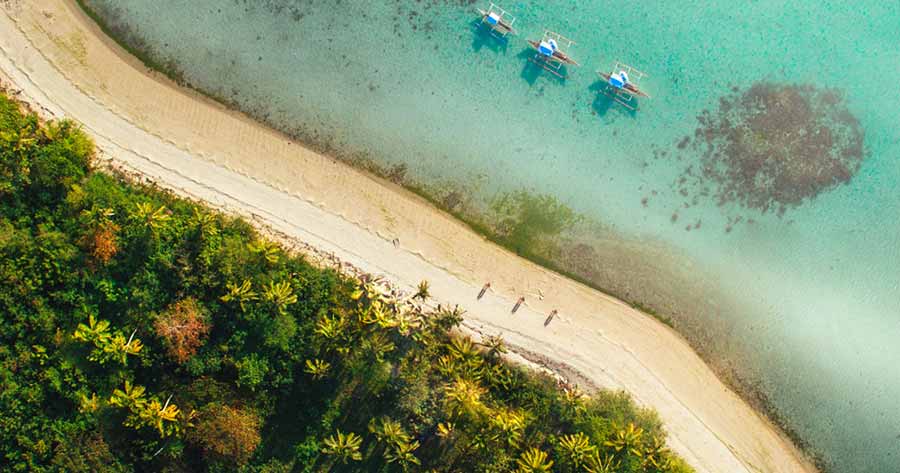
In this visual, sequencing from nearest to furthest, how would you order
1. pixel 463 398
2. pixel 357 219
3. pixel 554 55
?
pixel 463 398 < pixel 357 219 < pixel 554 55

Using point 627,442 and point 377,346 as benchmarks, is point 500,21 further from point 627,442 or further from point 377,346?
point 627,442

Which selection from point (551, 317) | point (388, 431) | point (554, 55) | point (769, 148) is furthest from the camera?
point (769, 148)

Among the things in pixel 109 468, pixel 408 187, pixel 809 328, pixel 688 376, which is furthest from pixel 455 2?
pixel 109 468

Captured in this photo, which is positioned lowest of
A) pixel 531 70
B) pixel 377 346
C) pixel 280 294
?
pixel 377 346

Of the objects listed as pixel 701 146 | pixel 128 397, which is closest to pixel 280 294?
pixel 128 397

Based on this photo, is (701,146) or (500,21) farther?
(701,146)

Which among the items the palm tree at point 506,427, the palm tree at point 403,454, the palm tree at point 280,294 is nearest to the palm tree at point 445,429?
the palm tree at point 403,454

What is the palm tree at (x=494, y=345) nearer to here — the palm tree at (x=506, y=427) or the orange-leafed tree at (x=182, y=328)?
the palm tree at (x=506, y=427)
